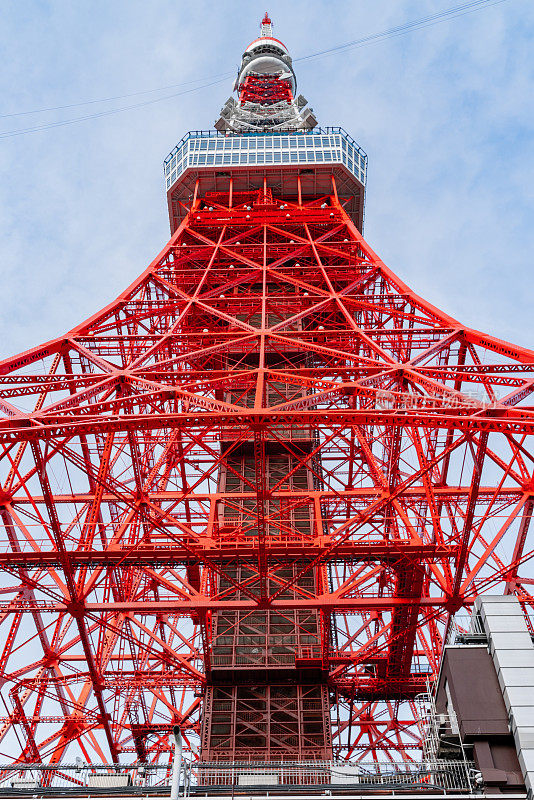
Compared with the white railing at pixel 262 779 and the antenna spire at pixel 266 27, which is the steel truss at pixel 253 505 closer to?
the white railing at pixel 262 779

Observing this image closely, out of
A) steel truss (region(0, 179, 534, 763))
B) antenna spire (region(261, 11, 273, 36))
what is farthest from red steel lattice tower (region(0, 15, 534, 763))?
antenna spire (region(261, 11, 273, 36))

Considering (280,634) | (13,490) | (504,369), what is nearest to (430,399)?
(504,369)

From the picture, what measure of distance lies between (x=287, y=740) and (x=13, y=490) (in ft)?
34.7

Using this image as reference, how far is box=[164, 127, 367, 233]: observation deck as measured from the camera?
152 ft

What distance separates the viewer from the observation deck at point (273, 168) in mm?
46281

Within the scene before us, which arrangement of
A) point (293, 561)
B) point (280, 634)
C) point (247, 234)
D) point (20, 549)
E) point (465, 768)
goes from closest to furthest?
point (465, 768)
point (293, 561)
point (20, 549)
point (280, 634)
point (247, 234)

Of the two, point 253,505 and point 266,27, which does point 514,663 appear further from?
point 266,27

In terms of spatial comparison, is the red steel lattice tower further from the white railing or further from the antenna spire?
the antenna spire

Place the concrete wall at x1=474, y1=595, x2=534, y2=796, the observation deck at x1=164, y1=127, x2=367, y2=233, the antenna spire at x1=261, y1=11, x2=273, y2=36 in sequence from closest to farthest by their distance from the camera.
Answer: the concrete wall at x1=474, y1=595, x2=534, y2=796
the observation deck at x1=164, y1=127, x2=367, y2=233
the antenna spire at x1=261, y1=11, x2=273, y2=36

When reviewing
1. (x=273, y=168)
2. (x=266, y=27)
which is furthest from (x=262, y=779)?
(x=266, y=27)

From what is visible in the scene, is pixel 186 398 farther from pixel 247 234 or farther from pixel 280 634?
pixel 247 234

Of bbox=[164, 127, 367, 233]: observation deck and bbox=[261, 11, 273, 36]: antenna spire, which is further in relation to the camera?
bbox=[261, 11, 273, 36]: antenna spire

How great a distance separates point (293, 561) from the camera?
2577 centimetres

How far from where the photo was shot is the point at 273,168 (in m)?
46.2
